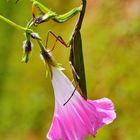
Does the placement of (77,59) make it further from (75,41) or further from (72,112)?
(72,112)

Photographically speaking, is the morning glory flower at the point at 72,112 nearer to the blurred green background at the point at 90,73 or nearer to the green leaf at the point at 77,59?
the green leaf at the point at 77,59

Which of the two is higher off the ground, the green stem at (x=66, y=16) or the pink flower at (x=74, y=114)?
the green stem at (x=66, y=16)

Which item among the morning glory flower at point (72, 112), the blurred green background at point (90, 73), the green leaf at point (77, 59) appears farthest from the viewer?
the blurred green background at point (90, 73)

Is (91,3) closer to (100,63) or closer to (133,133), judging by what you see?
(100,63)

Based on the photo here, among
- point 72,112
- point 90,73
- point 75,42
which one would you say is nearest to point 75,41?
point 75,42

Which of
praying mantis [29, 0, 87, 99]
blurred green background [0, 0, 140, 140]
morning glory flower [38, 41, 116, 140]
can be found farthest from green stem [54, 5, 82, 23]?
blurred green background [0, 0, 140, 140]

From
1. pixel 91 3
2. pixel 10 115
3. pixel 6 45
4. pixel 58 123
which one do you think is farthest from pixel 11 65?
pixel 58 123

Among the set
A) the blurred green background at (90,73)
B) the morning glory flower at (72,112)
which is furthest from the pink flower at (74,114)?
the blurred green background at (90,73)
